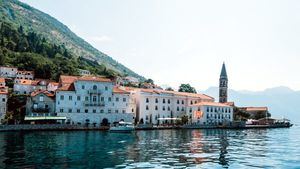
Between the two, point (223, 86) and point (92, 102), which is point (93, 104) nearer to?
point (92, 102)

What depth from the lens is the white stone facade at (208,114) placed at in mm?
123562

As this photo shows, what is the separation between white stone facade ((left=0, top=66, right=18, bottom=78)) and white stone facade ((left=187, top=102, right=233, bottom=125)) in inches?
2755

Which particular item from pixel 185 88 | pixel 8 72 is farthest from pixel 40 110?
pixel 185 88

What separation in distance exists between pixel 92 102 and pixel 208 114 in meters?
42.2

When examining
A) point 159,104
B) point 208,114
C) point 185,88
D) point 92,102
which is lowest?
point 208,114

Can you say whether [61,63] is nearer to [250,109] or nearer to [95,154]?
[250,109]

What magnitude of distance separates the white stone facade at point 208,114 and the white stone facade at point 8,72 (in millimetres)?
69980

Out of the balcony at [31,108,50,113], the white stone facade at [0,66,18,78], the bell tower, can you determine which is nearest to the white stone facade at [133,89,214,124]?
the balcony at [31,108,50,113]

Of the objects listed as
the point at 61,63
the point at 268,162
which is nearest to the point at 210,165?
the point at 268,162

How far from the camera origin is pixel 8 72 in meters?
144

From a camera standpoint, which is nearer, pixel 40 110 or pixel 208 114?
pixel 40 110

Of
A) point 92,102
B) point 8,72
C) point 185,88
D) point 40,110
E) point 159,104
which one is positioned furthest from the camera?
point 185,88

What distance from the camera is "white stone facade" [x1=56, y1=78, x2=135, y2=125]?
328 feet

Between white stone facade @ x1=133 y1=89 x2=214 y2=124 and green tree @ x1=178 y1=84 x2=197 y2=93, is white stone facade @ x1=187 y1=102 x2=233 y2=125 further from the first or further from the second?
green tree @ x1=178 y1=84 x2=197 y2=93
